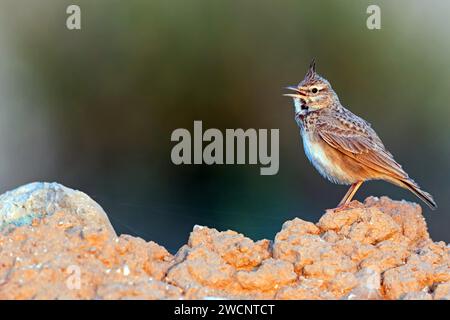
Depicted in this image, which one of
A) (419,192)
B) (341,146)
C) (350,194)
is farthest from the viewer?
(341,146)

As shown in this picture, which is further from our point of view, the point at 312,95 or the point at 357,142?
the point at 312,95

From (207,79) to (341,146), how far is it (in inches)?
198

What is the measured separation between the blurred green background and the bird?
3753 millimetres

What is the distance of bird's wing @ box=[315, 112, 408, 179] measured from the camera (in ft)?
26.2

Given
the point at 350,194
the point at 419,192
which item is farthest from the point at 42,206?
the point at 419,192

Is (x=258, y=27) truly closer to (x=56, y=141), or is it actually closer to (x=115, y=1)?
(x=115, y=1)

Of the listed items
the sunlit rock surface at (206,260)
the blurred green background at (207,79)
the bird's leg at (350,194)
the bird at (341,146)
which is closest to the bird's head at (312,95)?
the bird at (341,146)

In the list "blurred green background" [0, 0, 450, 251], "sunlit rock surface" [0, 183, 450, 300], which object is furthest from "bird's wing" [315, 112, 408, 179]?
"blurred green background" [0, 0, 450, 251]

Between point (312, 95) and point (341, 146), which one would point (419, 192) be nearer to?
point (341, 146)

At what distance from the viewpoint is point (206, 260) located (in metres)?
5.74

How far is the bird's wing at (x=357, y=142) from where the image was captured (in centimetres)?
799

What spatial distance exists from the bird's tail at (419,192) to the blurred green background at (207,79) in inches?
168

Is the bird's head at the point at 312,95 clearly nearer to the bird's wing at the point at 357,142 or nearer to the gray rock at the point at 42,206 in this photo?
the bird's wing at the point at 357,142

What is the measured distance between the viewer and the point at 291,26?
510 inches
